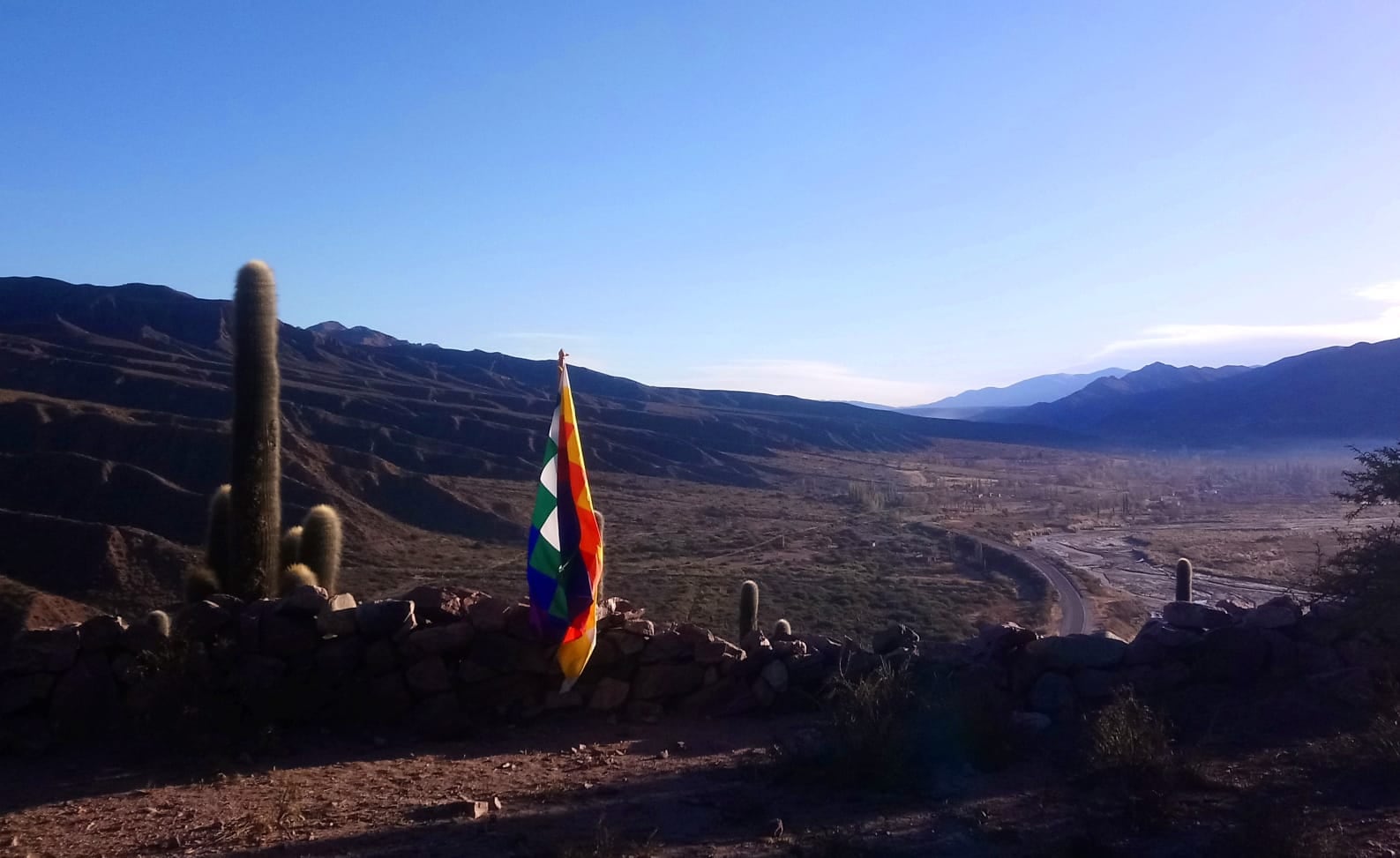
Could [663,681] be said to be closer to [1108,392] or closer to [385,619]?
[385,619]

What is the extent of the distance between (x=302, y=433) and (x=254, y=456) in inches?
1900

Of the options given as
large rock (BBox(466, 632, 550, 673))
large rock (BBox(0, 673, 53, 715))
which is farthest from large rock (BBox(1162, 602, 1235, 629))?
large rock (BBox(0, 673, 53, 715))

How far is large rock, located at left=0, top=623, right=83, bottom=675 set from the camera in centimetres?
922

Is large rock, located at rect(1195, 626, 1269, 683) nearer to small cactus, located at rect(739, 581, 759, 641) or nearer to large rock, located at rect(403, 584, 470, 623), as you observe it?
small cactus, located at rect(739, 581, 759, 641)

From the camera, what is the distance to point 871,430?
116 metres

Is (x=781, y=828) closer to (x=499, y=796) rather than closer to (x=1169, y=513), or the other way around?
(x=499, y=796)

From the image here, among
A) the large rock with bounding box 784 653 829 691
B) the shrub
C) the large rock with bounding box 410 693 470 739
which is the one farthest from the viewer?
the large rock with bounding box 784 653 829 691

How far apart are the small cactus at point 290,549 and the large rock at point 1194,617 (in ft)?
30.5

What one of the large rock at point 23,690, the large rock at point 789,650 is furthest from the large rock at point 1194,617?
the large rock at point 23,690

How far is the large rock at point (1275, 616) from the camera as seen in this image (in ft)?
32.1

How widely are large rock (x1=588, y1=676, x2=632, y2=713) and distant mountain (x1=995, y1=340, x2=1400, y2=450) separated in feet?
224

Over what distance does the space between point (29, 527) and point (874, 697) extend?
2885 cm

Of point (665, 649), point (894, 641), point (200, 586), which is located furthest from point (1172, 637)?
point (200, 586)

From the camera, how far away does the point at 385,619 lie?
9656 mm
